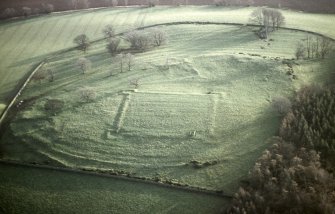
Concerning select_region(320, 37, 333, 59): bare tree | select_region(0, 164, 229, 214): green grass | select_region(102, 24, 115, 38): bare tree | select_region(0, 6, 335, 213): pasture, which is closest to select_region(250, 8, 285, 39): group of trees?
select_region(0, 6, 335, 213): pasture

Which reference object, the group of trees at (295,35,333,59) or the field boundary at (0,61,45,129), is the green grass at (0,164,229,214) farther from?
the group of trees at (295,35,333,59)

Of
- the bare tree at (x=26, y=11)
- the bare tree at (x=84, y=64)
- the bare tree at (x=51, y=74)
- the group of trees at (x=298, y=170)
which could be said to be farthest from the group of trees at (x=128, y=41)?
the group of trees at (x=298, y=170)

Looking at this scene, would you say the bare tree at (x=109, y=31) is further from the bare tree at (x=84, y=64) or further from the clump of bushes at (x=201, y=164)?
the clump of bushes at (x=201, y=164)

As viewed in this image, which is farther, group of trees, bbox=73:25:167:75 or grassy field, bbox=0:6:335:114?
grassy field, bbox=0:6:335:114

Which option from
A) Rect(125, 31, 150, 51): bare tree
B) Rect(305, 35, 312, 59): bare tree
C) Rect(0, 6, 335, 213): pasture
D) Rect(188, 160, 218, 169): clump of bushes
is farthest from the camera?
Rect(125, 31, 150, 51): bare tree

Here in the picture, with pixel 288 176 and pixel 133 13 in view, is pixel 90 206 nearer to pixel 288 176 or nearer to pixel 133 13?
pixel 288 176

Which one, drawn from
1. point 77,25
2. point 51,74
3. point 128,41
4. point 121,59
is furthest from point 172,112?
point 77,25
